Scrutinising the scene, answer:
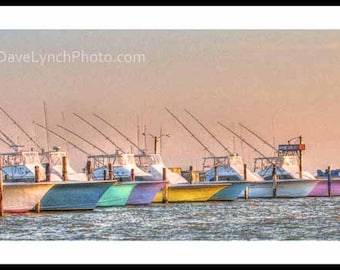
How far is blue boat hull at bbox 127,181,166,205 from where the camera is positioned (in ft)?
61.1

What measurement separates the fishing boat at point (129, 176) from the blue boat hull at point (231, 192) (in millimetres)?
816

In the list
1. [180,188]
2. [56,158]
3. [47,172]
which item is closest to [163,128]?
[56,158]

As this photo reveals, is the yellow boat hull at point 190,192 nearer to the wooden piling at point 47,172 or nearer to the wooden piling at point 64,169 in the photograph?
the wooden piling at point 47,172

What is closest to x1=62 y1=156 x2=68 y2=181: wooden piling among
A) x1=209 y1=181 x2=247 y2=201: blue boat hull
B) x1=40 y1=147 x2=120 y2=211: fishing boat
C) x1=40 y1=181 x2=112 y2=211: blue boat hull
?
x1=40 y1=147 x2=120 y2=211: fishing boat

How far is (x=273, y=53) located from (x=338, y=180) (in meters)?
3.42

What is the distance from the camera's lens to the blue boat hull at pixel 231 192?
62.8 ft

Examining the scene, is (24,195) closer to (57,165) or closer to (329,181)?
(57,165)

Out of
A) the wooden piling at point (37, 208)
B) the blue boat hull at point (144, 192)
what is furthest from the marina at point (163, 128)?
the blue boat hull at point (144, 192)

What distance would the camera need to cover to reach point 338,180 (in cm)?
1769

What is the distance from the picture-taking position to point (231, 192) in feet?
63.9

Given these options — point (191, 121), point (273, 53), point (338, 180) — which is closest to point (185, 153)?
point (191, 121)

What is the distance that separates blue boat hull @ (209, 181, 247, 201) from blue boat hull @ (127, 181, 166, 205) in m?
0.79

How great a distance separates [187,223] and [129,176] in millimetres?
2314

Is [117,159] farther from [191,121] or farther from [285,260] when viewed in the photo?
[285,260]
